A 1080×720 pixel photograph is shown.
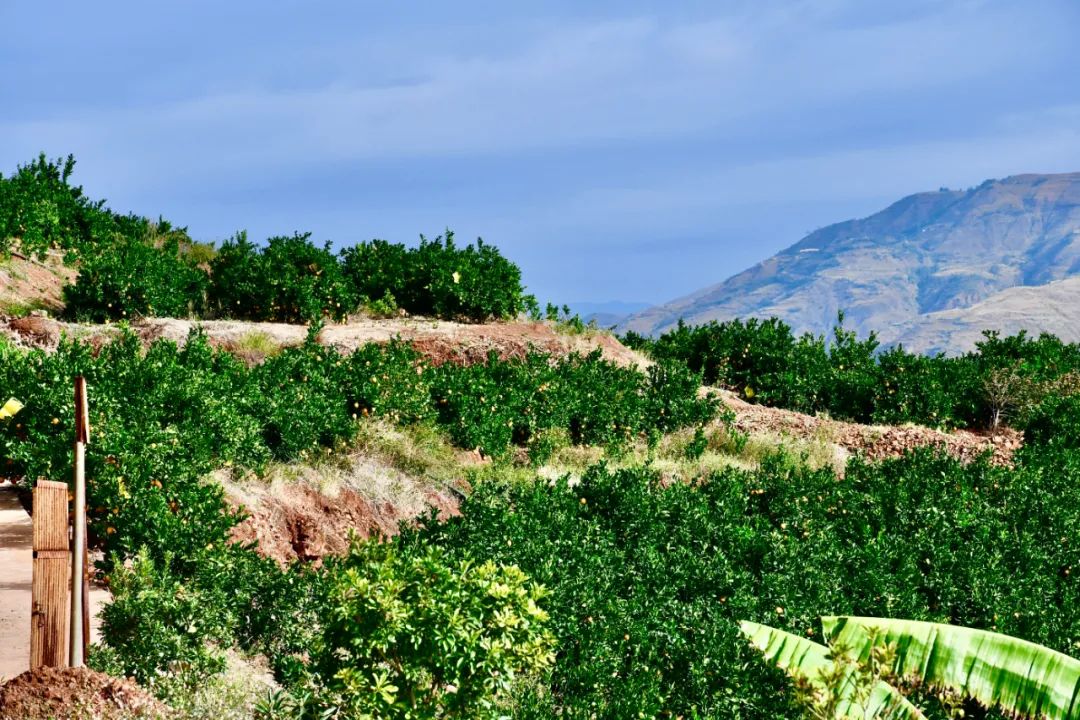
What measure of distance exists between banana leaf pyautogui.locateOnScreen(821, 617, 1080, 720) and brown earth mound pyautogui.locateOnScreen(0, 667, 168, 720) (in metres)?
4.15

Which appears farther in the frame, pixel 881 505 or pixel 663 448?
pixel 663 448

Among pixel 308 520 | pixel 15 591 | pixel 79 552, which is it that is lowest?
pixel 15 591

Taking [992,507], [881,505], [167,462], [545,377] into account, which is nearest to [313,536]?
[167,462]

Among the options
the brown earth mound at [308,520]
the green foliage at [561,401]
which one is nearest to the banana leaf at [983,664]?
the brown earth mound at [308,520]

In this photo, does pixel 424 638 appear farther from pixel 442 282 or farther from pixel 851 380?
pixel 851 380

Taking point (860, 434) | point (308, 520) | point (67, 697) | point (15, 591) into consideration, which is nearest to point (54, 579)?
point (67, 697)

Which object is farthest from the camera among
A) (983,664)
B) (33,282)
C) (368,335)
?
(33,282)

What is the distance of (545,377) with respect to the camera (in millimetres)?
14961

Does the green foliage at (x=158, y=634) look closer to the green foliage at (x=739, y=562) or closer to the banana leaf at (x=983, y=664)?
the green foliage at (x=739, y=562)

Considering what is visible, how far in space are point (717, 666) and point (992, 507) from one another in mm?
6442

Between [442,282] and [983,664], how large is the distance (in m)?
11.7

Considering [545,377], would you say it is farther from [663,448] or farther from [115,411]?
[115,411]

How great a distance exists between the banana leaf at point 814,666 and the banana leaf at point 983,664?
19 cm

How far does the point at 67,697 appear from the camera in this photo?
5.79m
